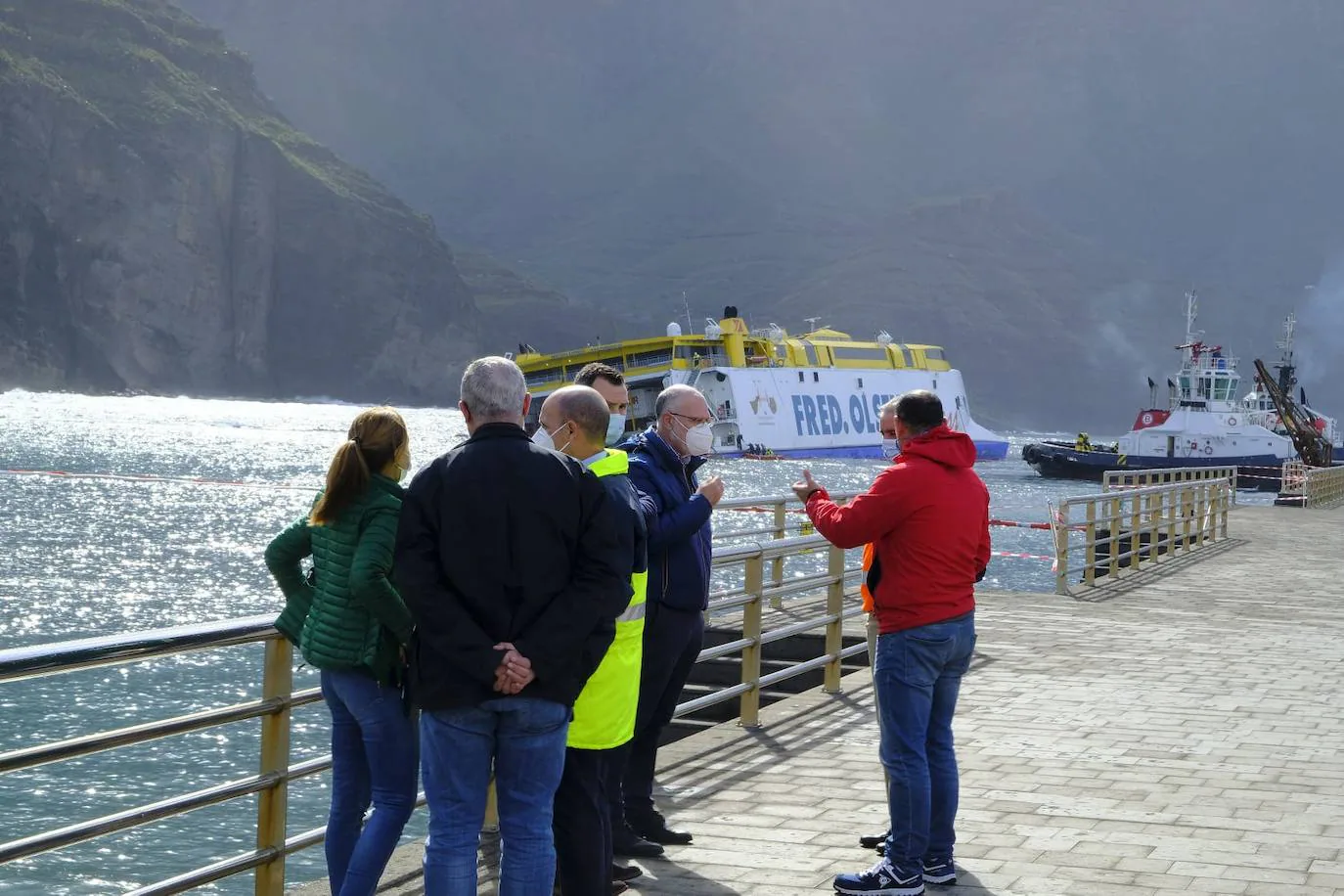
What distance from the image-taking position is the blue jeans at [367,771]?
454 cm

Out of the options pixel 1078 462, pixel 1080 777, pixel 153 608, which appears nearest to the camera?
pixel 1080 777

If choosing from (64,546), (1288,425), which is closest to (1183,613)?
(64,546)

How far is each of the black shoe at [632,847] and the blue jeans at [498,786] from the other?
1.63 metres

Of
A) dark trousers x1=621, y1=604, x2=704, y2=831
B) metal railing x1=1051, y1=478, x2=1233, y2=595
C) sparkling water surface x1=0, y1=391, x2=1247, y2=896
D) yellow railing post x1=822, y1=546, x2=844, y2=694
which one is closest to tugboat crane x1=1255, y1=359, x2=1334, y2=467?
sparkling water surface x1=0, y1=391, x2=1247, y2=896

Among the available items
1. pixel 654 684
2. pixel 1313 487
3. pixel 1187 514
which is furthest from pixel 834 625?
pixel 1313 487

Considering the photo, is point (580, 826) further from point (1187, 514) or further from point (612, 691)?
point (1187, 514)

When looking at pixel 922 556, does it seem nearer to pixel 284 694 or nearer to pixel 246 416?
pixel 284 694

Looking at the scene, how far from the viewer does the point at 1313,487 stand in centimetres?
3719

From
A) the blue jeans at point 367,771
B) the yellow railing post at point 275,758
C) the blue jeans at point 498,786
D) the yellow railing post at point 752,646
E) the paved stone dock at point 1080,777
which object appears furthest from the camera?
the yellow railing post at point 752,646

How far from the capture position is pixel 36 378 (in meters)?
176

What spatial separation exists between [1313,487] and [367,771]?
36514mm

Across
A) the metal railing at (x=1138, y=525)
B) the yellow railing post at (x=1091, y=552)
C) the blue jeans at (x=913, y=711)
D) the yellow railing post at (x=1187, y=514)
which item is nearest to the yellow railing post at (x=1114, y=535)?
the metal railing at (x=1138, y=525)

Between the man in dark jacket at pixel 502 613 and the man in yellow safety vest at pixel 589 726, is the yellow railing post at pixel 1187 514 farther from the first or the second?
the man in dark jacket at pixel 502 613

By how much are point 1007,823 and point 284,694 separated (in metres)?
3.26
